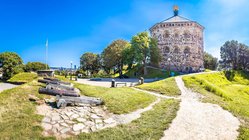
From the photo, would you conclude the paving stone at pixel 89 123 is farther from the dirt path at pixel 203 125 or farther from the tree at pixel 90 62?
the tree at pixel 90 62

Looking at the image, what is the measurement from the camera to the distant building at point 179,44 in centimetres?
5350

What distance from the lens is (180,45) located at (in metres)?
54.0

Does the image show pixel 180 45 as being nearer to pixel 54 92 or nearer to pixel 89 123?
pixel 54 92

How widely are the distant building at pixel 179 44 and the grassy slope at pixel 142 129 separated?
44487 mm

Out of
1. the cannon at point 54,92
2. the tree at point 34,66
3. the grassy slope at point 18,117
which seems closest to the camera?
the grassy slope at point 18,117

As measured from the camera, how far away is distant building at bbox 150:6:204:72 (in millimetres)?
53500

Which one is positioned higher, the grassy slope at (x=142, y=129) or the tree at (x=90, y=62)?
the tree at (x=90, y=62)

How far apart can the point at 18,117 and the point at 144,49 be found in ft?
131

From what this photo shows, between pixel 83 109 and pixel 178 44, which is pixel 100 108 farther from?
pixel 178 44

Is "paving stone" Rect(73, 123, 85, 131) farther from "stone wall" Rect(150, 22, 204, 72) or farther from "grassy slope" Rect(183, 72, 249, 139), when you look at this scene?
"stone wall" Rect(150, 22, 204, 72)

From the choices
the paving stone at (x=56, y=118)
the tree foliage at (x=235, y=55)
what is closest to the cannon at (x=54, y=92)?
the paving stone at (x=56, y=118)

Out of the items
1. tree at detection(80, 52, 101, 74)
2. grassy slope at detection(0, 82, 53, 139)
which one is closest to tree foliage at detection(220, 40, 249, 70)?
tree at detection(80, 52, 101, 74)

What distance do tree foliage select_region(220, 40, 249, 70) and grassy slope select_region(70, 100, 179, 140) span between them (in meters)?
50.3

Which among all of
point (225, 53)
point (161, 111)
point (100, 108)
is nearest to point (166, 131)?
point (161, 111)
